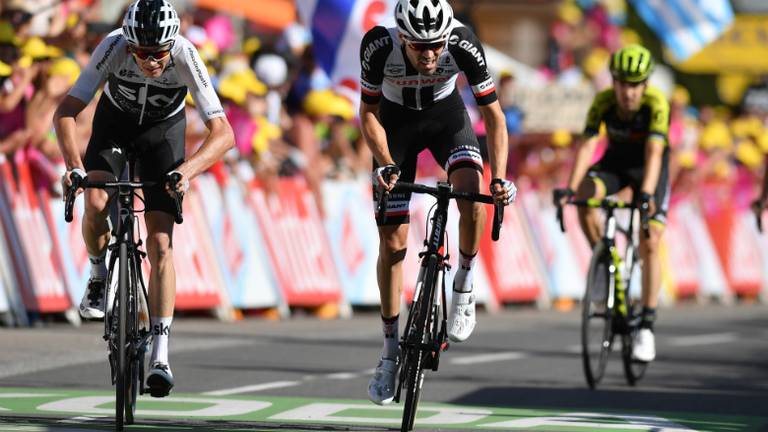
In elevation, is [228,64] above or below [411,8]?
above

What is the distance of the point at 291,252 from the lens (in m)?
17.4

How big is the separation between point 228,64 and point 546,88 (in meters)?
5.75

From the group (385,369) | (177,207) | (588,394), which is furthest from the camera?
(588,394)

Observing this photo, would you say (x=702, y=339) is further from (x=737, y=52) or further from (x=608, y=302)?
(x=737, y=52)

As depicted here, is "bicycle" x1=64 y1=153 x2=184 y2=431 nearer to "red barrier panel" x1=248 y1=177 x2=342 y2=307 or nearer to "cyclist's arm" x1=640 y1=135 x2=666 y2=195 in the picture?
"cyclist's arm" x1=640 y1=135 x2=666 y2=195

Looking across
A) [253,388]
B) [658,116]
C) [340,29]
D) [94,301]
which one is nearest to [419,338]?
[94,301]

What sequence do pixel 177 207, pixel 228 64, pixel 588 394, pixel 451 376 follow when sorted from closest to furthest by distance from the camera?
pixel 177 207
pixel 588 394
pixel 451 376
pixel 228 64

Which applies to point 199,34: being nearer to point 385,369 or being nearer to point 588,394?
point 588,394

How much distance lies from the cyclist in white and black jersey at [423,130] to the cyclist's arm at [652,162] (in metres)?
3.14

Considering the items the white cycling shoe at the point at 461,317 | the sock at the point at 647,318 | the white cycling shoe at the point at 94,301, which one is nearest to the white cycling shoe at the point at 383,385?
the white cycling shoe at the point at 461,317

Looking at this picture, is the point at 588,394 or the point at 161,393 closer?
the point at 161,393

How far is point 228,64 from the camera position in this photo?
57.0ft

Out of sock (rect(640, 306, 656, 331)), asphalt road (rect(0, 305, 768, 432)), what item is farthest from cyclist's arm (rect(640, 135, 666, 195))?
asphalt road (rect(0, 305, 768, 432))

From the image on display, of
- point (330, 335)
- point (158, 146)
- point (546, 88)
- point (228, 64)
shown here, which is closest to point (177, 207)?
point (158, 146)
